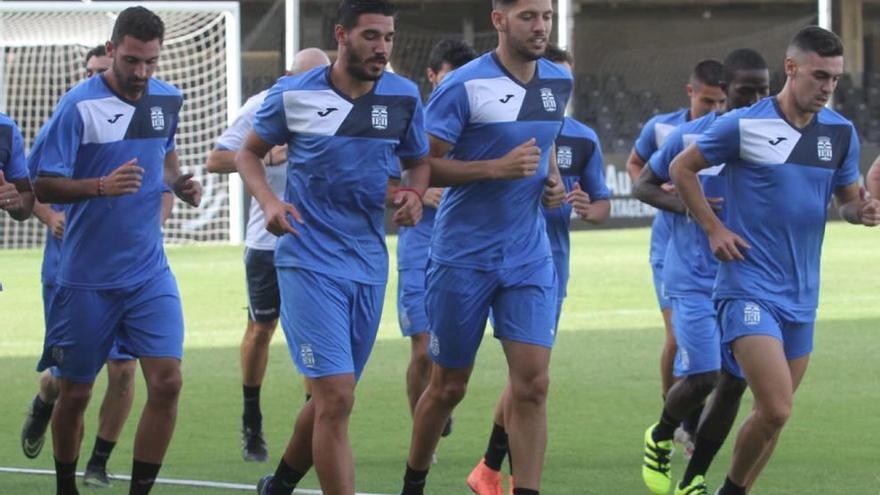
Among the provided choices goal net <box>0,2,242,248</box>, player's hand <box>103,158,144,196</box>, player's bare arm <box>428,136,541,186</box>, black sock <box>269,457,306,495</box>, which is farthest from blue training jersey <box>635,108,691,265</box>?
goal net <box>0,2,242,248</box>

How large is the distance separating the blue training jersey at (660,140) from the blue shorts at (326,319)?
300 centimetres

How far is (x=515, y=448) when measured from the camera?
25.8 feet

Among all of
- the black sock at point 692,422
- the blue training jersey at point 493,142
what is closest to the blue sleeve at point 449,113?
the blue training jersey at point 493,142

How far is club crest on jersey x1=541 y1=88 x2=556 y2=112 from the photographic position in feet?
26.5

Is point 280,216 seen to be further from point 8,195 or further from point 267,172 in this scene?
point 267,172

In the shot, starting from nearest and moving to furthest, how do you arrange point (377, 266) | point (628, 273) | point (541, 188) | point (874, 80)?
1. point (377, 266)
2. point (541, 188)
3. point (628, 273)
4. point (874, 80)

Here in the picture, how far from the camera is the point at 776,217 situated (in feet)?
A: 25.6

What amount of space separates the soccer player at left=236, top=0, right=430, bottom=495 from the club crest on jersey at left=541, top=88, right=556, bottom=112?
68 centimetres

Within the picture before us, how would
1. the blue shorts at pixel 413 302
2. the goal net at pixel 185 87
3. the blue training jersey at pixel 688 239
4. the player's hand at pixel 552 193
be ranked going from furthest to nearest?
the goal net at pixel 185 87 → the blue shorts at pixel 413 302 → the blue training jersey at pixel 688 239 → the player's hand at pixel 552 193

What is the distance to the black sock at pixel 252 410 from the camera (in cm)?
1013

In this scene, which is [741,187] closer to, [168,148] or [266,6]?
[168,148]

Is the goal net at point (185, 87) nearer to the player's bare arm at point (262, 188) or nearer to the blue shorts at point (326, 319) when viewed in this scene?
the player's bare arm at point (262, 188)

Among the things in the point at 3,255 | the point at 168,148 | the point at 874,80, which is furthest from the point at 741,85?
the point at 874,80

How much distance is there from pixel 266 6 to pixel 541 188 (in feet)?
113
